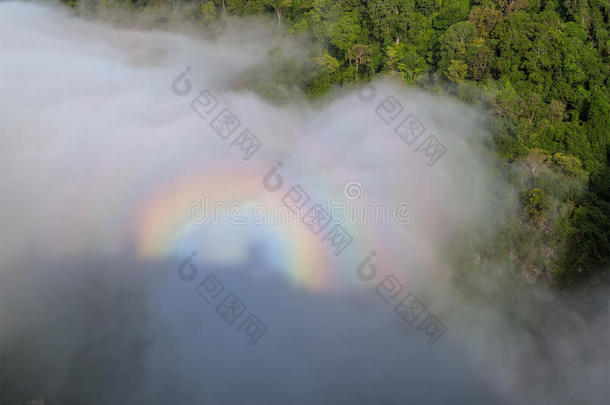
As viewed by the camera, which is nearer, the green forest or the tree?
the green forest

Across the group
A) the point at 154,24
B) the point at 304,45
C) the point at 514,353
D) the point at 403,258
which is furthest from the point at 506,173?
the point at 154,24

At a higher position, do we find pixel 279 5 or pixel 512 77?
pixel 279 5

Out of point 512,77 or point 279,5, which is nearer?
point 512,77

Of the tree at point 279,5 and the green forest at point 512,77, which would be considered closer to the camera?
the green forest at point 512,77

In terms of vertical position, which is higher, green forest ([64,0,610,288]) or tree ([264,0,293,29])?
tree ([264,0,293,29])

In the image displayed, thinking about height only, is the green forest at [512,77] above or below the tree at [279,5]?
below

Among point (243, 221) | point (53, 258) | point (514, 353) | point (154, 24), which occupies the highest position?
point (154, 24)

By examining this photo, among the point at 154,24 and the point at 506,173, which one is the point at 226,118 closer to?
the point at 506,173

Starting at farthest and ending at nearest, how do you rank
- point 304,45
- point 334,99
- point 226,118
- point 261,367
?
point 304,45, point 334,99, point 226,118, point 261,367
